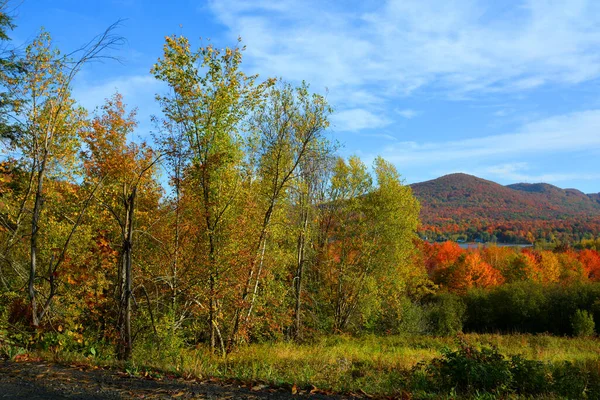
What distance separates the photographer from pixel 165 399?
505 cm

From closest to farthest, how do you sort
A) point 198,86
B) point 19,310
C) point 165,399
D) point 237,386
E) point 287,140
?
point 165,399 → point 237,386 → point 19,310 → point 198,86 → point 287,140

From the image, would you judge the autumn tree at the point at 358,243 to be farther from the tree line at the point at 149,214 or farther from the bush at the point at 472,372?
the bush at the point at 472,372

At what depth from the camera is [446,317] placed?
34.2 meters

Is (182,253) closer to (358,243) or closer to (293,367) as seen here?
(293,367)

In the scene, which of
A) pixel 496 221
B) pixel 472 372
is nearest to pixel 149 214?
pixel 472 372

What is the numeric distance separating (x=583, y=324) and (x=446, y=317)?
379 inches

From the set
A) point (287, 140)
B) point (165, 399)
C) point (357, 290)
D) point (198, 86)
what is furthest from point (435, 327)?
point (165, 399)

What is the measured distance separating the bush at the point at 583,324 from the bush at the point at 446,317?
7925 mm

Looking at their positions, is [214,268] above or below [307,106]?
below

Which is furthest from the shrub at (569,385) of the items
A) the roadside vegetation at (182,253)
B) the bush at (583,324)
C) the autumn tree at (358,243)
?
the bush at (583,324)

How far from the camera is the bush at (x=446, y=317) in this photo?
111 feet

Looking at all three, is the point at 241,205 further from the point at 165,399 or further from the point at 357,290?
the point at 357,290

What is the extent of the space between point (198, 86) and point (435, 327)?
98.7ft

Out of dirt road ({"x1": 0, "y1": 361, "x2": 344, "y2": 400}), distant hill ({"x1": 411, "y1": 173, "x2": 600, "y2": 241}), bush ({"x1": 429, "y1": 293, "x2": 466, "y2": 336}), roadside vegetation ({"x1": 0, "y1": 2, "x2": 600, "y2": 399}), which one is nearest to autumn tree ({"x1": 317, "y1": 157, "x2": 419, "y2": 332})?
roadside vegetation ({"x1": 0, "y1": 2, "x2": 600, "y2": 399})
